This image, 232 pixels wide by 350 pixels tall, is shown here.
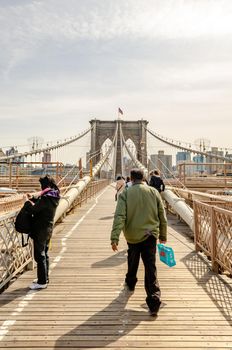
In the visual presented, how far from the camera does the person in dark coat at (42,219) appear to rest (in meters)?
4.68

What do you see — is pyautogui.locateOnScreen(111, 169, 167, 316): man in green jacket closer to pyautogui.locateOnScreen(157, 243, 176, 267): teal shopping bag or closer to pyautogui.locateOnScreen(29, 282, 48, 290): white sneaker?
pyautogui.locateOnScreen(157, 243, 176, 267): teal shopping bag

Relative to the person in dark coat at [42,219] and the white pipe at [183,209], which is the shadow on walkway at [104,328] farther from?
the white pipe at [183,209]

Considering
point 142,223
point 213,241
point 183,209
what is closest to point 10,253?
point 142,223

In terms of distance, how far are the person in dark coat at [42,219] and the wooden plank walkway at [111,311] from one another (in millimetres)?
275

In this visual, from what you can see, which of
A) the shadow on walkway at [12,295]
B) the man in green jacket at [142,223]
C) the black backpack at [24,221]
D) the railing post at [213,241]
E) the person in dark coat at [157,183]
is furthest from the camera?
the person in dark coat at [157,183]

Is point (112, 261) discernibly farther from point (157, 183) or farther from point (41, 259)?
point (157, 183)

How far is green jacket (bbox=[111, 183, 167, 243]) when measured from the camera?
13.4 feet

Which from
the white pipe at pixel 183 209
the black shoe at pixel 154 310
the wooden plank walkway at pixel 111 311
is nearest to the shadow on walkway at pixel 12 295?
the wooden plank walkway at pixel 111 311

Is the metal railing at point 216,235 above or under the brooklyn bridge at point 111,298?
above

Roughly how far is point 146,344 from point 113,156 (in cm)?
5193

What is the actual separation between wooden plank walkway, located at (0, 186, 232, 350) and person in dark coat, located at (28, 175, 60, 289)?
0.27 m

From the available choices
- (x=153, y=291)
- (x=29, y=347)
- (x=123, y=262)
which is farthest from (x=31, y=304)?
(x=123, y=262)

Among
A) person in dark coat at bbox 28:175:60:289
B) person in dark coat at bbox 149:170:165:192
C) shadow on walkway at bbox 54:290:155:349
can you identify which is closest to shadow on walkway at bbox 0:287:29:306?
person in dark coat at bbox 28:175:60:289

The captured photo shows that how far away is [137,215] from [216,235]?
226 cm
